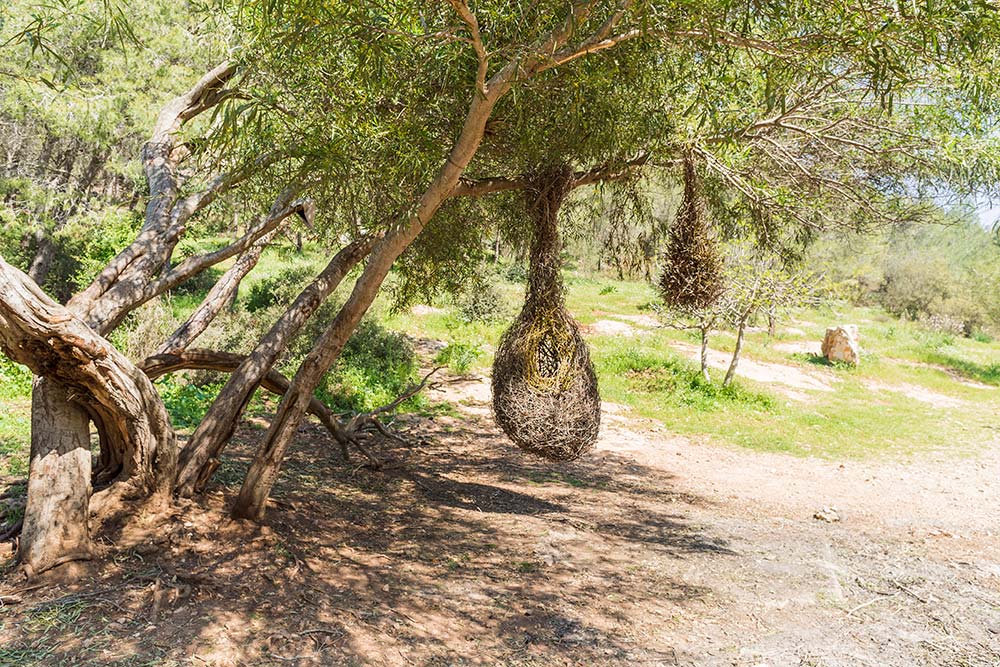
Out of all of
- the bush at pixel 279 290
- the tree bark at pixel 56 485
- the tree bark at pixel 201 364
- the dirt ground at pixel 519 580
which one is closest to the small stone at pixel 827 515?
the dirt ground at pixel 519 580

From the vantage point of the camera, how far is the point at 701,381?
14867 mm

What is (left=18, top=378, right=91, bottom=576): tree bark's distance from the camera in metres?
4.36

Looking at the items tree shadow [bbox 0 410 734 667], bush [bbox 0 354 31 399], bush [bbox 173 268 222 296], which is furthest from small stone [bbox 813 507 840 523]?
bush [bbox 173 268 222 296]

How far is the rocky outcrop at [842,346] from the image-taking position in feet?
66.6

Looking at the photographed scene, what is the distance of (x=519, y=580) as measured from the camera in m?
5.45

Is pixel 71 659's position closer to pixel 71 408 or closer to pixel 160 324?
pixel 71 408

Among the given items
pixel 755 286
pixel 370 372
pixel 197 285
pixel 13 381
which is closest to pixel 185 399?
pixel 13 381

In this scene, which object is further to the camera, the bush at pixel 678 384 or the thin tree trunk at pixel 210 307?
the bush at pixel 678 384

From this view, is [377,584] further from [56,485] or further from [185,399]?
[185,399]

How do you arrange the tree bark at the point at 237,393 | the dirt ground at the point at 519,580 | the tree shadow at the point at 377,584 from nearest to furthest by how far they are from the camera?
the tree shadow at the point at 377,584, the dirt ground at the point at 519,580, the tree bark at the point at 237,393

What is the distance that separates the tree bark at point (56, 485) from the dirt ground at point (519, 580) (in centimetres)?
22

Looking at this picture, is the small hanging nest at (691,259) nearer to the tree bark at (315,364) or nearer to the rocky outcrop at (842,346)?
the tree bark at (315,364)

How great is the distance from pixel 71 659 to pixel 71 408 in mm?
1695

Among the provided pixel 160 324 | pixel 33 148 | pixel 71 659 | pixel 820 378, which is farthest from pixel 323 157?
pixel 820 378
